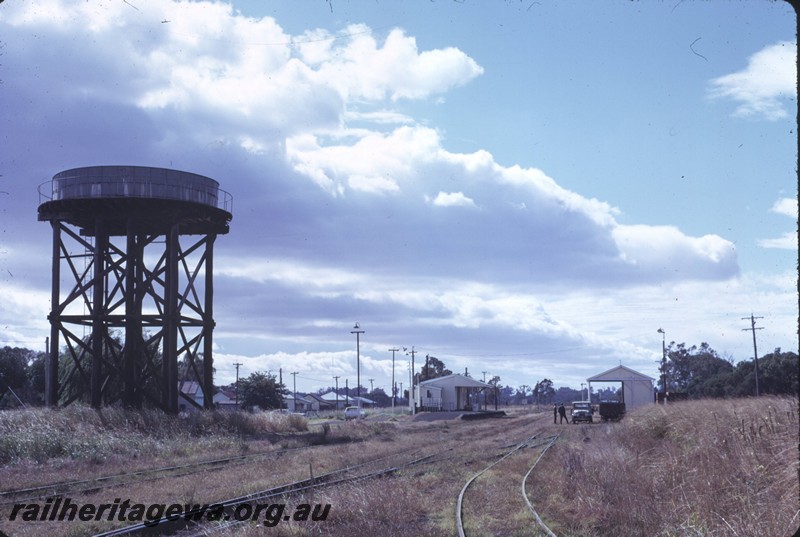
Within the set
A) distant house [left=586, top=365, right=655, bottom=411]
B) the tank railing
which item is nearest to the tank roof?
the tank railing

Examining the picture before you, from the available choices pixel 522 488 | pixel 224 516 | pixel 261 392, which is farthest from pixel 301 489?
pixel 261 392

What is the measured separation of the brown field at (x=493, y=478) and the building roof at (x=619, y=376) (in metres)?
33.4

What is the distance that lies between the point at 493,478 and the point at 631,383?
44651 millimetres

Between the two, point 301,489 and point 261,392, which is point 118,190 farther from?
point 261,392

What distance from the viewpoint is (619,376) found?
60094 mm

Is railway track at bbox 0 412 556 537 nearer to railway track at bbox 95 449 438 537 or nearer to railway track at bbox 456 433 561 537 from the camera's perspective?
railway track at bbox 95 449 438 537

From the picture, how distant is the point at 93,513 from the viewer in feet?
41.3

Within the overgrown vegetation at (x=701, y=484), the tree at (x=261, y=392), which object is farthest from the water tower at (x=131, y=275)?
the tree at (x=261, y=392)

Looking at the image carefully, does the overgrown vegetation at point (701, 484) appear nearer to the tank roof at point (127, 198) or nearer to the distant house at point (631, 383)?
the tank roof at point (127, 198)

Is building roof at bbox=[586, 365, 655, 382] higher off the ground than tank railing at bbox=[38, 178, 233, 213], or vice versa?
tank railing at bbox=[38, 178, 233, 213]

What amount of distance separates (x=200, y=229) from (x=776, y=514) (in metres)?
34.9

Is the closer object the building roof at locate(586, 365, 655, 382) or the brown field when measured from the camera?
the brown field

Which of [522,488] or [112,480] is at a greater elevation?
[112,480]

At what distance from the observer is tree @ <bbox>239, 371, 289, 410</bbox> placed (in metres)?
86.6
